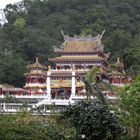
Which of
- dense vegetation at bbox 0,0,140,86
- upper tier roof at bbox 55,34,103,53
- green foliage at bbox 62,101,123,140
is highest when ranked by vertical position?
dense vegetation at bbox 0,0,140,86

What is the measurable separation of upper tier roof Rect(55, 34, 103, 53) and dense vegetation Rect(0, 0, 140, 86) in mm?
5891

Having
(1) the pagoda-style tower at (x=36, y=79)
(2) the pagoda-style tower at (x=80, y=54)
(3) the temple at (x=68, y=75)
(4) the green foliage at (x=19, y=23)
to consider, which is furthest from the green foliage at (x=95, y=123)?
(4) the green foliage at (x=19, y=23)

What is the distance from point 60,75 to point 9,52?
17788 mm

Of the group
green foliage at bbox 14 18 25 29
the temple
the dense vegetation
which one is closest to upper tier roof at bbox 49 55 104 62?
the temple

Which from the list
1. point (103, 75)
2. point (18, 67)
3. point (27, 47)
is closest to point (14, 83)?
point (18, 67)

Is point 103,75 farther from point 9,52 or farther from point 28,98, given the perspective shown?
point 9,52

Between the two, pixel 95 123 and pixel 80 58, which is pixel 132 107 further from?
pixel 80 58

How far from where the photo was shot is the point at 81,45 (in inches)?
2452

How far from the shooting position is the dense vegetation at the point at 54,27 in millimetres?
73938

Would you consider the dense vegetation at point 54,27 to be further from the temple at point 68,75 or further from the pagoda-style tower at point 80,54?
the temple at point 68,75

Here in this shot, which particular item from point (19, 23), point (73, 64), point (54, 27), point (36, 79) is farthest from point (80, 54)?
point (54, 27)

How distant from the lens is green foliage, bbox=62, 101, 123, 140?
1866cm

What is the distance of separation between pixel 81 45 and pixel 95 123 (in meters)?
43.8

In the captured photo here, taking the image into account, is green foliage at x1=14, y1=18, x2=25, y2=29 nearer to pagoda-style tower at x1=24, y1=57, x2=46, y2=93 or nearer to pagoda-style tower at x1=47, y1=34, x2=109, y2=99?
pagoda-style tower at x1=47, y1=34, x2=109, y2=99
